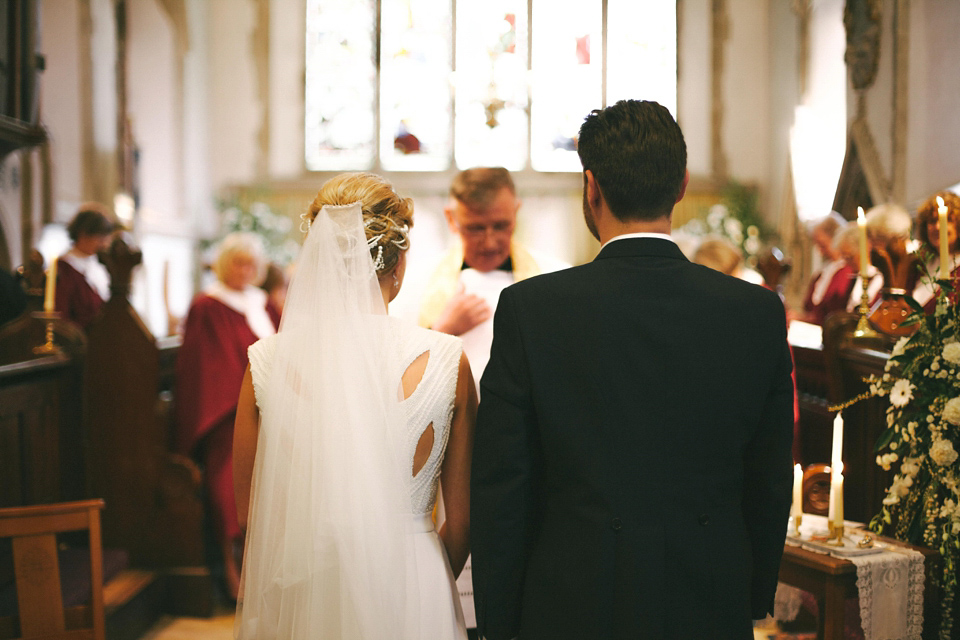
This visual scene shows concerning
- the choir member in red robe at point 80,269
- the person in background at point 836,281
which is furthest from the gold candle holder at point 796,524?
the choir member in red robe at point 80,269

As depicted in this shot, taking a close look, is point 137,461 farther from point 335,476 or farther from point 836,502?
point 836,502

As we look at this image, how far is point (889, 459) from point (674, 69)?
10672mm

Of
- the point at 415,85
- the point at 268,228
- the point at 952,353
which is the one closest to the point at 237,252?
the point at 952,353

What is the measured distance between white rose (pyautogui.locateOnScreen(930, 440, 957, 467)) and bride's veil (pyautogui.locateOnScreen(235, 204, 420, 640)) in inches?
51.3

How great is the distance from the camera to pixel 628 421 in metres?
1.29

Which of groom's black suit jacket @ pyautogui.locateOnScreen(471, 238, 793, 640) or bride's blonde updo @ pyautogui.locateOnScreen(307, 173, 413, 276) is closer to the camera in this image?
groom's black suit jacket @ pyautogui.locateOnScreen(471, 238, 793, 640)

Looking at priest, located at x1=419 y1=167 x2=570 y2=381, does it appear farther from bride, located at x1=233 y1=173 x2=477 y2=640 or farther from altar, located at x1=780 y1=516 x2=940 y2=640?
altar, located at x1=780 y1=516 x2=940 y2=640

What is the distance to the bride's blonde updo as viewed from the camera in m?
1.54

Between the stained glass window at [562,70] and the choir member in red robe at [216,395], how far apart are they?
8.37 metres

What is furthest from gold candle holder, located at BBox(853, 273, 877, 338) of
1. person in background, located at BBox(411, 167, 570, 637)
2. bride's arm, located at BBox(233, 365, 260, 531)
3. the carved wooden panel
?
the carved wooden panel

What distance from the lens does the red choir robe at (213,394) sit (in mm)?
3797

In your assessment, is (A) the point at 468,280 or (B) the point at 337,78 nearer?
(A) the point at 468,280

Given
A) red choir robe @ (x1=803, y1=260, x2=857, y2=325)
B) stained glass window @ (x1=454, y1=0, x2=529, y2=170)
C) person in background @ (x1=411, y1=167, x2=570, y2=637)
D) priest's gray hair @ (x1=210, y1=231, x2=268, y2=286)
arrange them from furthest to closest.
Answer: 1. stained glass window @ (x1=454, y1=0, x2=529, y2=170)
2. red choir robe @ (x1=803, y1=260, x2=857, y2=325)
3. priest's gray hair @ (x1=210, y1=231, x2=268, y2=286)
4. person in background @ (x1=411, y1=167, x2=570, y2=637)

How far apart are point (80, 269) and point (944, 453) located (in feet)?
16.1
